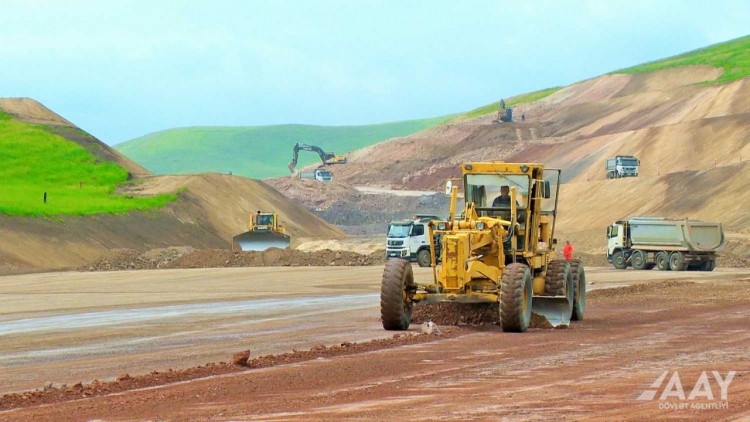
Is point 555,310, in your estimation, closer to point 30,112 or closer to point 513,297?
point 513,297

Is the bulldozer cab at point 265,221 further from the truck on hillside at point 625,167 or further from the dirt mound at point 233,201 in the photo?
the truck on hillside at point 625,167

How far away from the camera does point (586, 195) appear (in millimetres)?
79688

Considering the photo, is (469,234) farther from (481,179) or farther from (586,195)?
(586,195)

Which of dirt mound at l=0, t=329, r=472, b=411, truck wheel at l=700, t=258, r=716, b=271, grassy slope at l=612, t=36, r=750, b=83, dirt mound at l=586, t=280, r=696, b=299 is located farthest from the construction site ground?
grassy slope at l=612, t=36, r=750, b=83

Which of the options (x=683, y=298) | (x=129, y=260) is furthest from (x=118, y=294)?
(x=129, y=260)

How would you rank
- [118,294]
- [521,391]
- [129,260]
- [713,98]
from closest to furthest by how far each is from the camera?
[521,391] → [118,294] → [129,260] → [713,98]

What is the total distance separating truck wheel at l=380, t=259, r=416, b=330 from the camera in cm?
1920

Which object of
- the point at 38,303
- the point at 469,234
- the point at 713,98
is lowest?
the point at 38,303

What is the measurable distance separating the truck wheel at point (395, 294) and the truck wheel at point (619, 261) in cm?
3196

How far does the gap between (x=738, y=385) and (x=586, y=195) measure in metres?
68.2

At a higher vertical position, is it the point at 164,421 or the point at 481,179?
the point at 481,179

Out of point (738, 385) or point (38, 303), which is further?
point (38, 303)

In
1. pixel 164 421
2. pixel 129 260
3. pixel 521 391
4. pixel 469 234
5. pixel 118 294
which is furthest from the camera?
pixel 129 260
